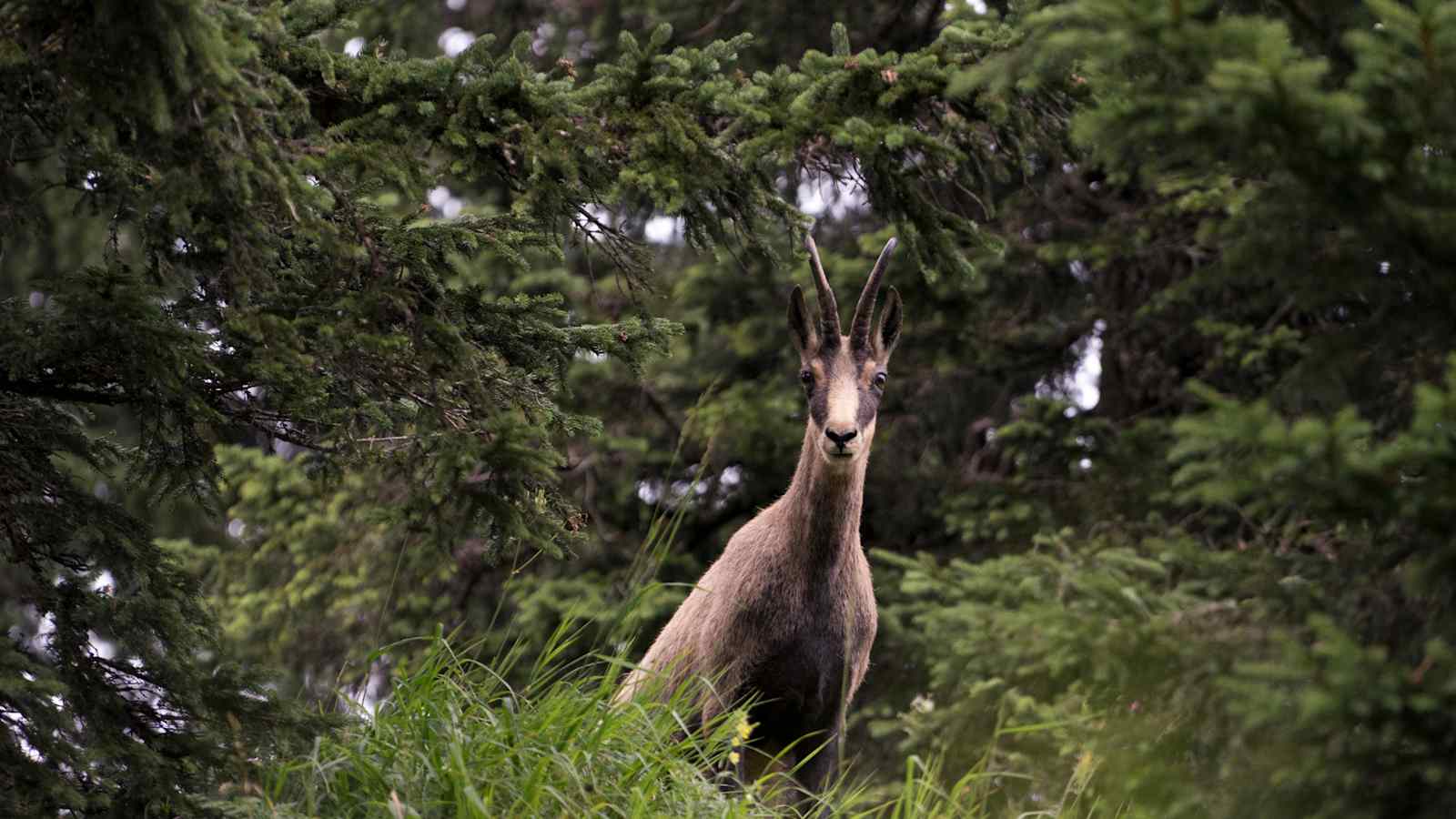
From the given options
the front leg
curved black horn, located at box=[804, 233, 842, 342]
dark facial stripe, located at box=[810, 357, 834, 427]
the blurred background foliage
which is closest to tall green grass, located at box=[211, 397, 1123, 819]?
the blurred background foliage

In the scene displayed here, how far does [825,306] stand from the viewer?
6211 millimetres

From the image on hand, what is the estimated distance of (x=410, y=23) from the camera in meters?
13.0

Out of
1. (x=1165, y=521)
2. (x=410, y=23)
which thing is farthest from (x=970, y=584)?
(x=410, y=23)

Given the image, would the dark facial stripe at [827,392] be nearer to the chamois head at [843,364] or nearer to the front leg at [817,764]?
the chamois head at [843,364]

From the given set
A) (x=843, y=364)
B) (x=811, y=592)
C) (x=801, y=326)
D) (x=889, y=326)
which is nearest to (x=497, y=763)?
(x=811, y=592)

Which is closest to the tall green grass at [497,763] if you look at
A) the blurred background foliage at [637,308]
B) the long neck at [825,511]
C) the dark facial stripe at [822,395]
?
the blurred background foliage at [637,308]

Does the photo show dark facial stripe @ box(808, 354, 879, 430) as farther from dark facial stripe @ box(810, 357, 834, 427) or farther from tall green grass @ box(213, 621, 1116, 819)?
tall green grass @ box(213, 621, 1116, 819)

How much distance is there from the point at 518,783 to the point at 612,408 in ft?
28.2

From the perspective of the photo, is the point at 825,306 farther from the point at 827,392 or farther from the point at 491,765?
the point at 491,765

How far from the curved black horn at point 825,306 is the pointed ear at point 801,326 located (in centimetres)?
8

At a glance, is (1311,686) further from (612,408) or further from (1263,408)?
(612,408)

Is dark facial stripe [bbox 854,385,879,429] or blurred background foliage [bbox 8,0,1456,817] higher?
blurred background foliage [bbox 8,0,1456,817]

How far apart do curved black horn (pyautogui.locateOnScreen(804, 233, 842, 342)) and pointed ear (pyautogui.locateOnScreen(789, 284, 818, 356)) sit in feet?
0.27

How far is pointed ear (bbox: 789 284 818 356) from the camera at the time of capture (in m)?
6.41
